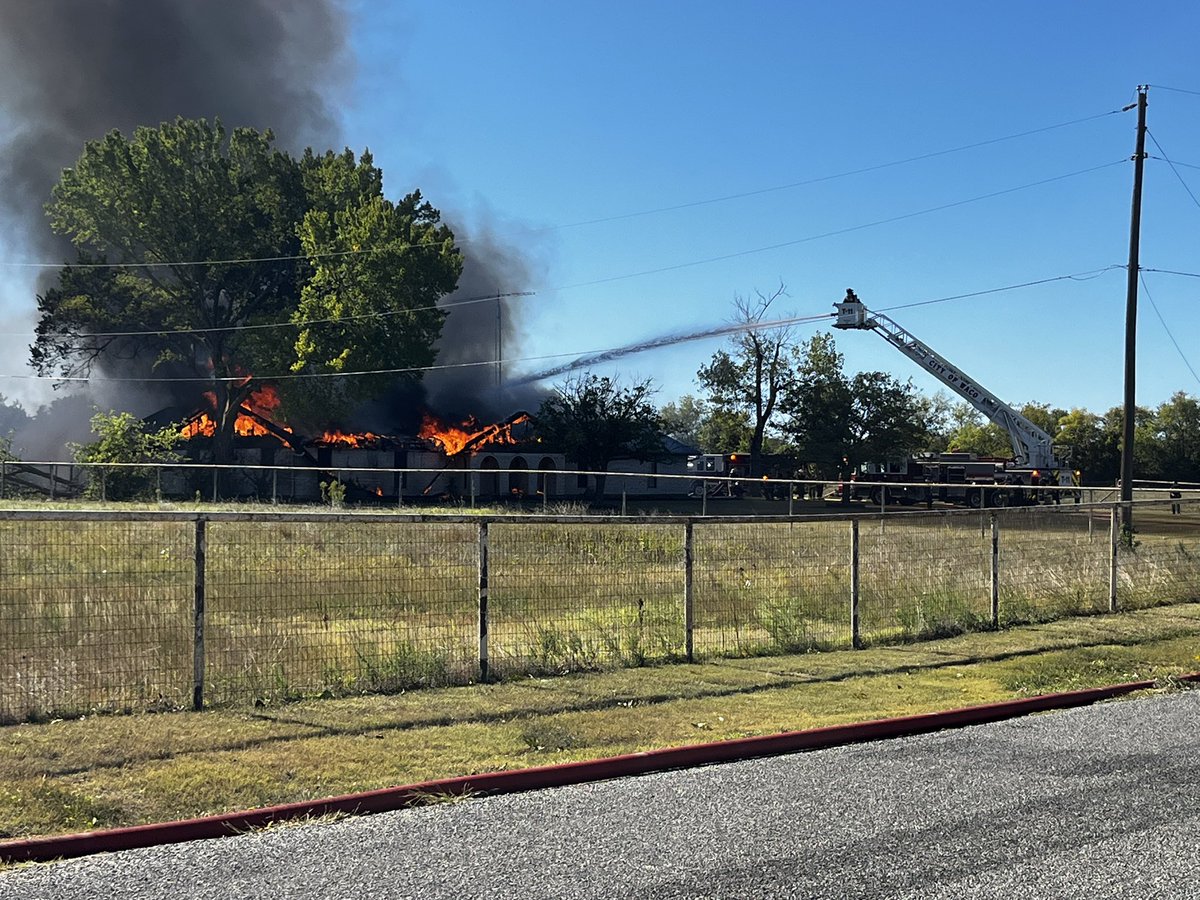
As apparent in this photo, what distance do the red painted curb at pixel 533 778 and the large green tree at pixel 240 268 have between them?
155 ft

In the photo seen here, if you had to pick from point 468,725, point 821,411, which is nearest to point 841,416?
→ point 821,411

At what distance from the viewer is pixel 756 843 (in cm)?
540

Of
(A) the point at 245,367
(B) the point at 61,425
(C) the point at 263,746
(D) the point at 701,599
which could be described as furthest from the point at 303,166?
(C) the point at 263,746

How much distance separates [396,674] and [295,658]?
91cm

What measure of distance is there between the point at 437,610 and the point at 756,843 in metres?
7.96

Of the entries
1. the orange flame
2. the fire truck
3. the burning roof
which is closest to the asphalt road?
the fire truck

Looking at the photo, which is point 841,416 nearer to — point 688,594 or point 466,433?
point 466,433

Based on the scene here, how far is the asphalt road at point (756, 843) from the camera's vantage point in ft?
15.8

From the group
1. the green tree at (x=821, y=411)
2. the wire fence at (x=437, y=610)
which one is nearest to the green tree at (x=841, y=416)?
the green tree at (x=821, y=411)

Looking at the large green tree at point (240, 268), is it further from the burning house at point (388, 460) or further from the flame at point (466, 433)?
the flame at point (466, 433)

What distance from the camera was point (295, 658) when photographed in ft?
31.0

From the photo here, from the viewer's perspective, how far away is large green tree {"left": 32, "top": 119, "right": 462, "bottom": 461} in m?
53.8

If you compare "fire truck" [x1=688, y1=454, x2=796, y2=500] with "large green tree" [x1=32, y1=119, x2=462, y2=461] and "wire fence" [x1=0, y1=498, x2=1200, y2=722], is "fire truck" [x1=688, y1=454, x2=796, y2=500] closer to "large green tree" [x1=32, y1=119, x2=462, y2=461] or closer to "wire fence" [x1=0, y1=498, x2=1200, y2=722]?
"large green tree" [x1=32, y1=119, x2=462, y2=461]

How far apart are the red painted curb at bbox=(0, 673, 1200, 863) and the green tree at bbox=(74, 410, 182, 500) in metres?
35.7
